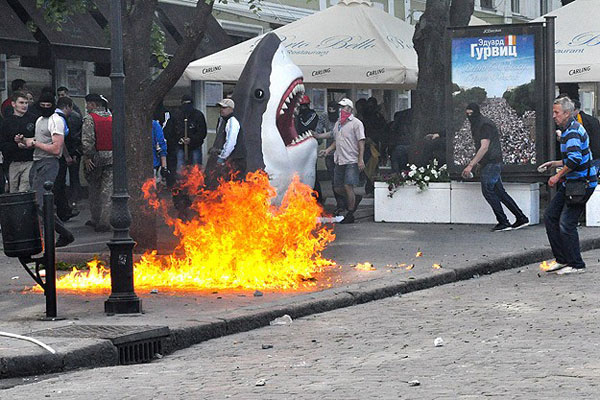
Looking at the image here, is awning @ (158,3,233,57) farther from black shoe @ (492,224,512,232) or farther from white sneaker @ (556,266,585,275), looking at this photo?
white sneaker @ (556,266,585,275)

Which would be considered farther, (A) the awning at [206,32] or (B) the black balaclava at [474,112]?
(A) the awning at [206,32]

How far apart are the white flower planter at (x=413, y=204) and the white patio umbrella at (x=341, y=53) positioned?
7.79 ft

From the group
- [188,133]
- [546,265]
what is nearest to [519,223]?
[546,265]

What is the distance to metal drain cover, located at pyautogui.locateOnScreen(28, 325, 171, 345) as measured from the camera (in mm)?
9070

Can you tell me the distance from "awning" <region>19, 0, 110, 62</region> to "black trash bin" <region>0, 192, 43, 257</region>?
13457 mm

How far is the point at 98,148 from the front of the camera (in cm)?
1744

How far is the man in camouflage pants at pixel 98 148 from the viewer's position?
Result: 1728 cm

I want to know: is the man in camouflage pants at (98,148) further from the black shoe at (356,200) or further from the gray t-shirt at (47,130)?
the black shoe at (356,200)

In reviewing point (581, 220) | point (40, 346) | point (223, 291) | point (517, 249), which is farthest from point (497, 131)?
point (40, 346)

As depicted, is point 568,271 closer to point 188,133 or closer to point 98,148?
point 98,148

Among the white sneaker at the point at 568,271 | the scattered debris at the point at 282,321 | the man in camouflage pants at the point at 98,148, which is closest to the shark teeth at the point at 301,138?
the man in camouflage pants at the point at 98,148

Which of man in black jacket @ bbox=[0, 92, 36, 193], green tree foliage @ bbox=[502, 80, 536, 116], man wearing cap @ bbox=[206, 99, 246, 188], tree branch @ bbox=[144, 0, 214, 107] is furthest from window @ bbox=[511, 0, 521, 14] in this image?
tree branch @ bbox=[144, 0, 214, 107]

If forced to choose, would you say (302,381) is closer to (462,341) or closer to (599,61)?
(462,341)

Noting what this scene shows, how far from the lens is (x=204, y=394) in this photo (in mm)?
7566
